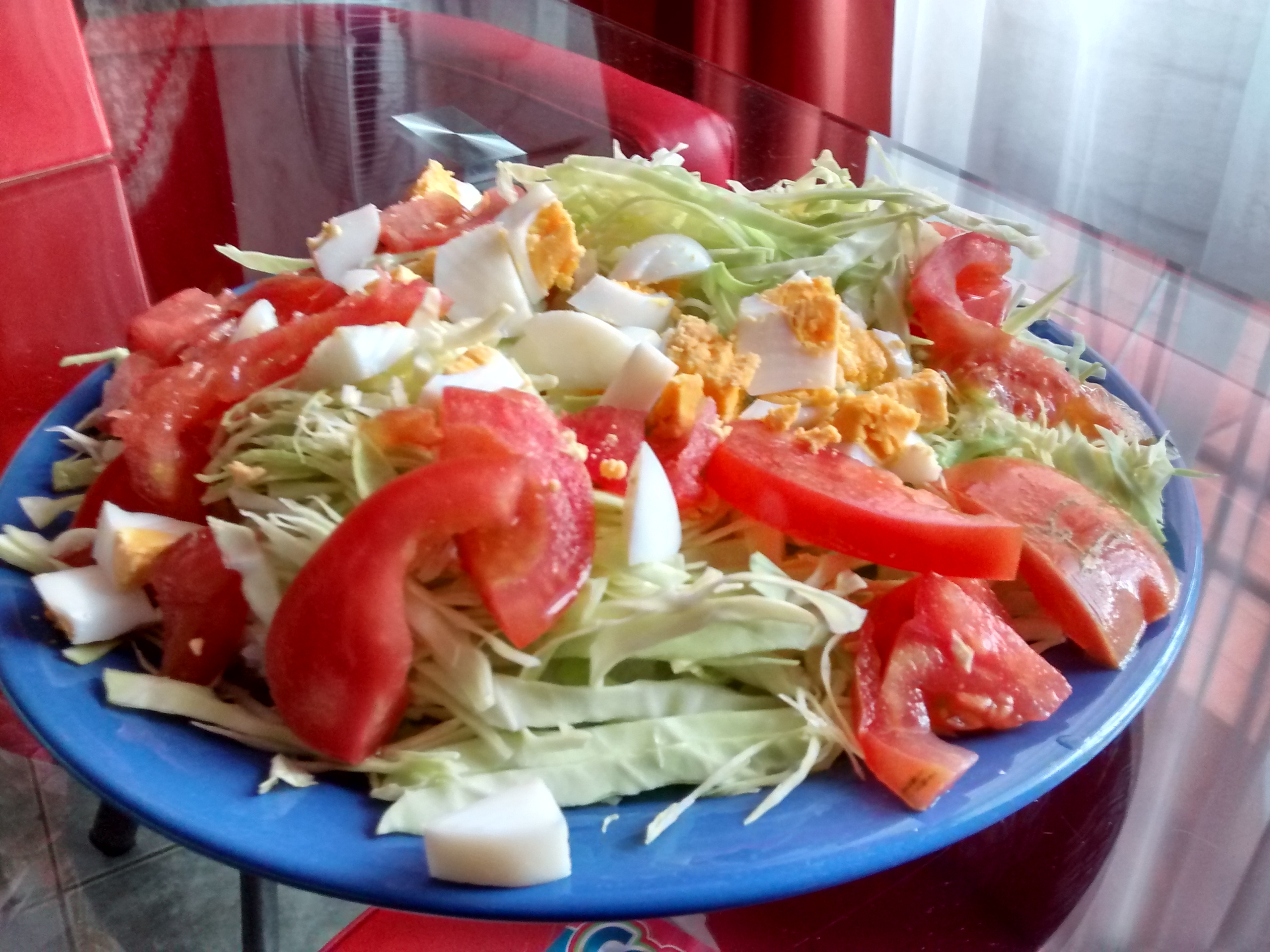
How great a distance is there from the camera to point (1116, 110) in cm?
224

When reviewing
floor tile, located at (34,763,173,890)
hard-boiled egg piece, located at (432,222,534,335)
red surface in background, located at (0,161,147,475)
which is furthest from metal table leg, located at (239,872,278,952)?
red surface in background, located at (0,161,147,475)

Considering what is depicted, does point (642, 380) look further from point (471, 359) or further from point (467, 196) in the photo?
point (467, 196)

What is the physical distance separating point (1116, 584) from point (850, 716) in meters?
0.26

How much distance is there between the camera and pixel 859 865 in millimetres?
677

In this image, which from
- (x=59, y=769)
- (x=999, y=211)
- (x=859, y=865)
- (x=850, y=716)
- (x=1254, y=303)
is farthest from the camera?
(x=999, y=211)

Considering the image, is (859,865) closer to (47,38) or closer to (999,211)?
(999,211)

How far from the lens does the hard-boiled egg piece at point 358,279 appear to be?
1097 millimetres

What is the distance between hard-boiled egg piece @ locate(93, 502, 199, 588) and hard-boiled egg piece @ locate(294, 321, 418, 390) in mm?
174

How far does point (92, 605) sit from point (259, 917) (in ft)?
1.09

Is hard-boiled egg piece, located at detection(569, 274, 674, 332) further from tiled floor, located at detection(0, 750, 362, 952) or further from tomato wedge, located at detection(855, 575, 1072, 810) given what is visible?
tiled floor, located at detection(0, 750, 362, 952)

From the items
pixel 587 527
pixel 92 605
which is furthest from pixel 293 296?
pixel 587 527

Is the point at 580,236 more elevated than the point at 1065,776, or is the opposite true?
the point at 580,236

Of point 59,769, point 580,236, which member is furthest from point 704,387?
point 59,769

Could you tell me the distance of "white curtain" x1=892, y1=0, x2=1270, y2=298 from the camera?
202cm
